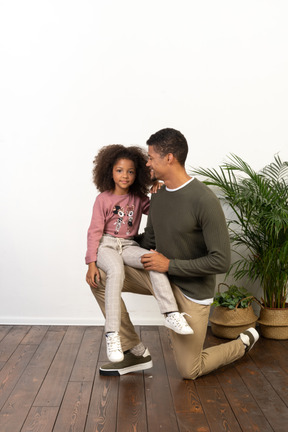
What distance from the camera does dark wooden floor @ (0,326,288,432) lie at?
2.32 m

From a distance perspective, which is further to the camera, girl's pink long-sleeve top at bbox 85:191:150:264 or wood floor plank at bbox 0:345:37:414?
girl's pink long-sleeve top at bbox 85:191:150:264

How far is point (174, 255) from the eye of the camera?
2.87m

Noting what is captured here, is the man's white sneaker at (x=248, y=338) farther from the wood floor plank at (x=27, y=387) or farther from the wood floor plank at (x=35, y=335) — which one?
Result: the wood floor plank at (x=35, y=335)

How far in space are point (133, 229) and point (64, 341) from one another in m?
1.04

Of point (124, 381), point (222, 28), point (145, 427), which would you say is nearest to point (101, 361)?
point (124, 381)

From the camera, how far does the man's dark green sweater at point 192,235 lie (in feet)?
8.89

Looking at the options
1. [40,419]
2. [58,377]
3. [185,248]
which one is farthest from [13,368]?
[185,248]

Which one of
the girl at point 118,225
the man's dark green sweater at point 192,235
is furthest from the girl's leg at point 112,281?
the man's dark green sweater at point 192,235

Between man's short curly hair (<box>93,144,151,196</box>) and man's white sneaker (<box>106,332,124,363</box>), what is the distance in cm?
90

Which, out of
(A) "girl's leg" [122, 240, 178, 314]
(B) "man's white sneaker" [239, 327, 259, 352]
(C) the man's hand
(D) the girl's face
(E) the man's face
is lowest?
(B) "man's white sneaker" [239, 327, 259, 352]

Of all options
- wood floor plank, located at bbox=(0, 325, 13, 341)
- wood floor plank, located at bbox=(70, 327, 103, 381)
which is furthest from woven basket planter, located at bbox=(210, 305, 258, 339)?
wood floor plank, located at bbox=(0, 325, 13, 341)

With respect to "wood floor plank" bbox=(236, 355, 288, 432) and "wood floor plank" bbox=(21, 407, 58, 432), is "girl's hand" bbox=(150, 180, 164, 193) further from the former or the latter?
"wood floor plank" bbox=(21, 407, 58, 432)

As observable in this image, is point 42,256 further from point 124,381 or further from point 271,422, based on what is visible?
point 271,422

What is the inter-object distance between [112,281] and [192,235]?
0.49 metres
